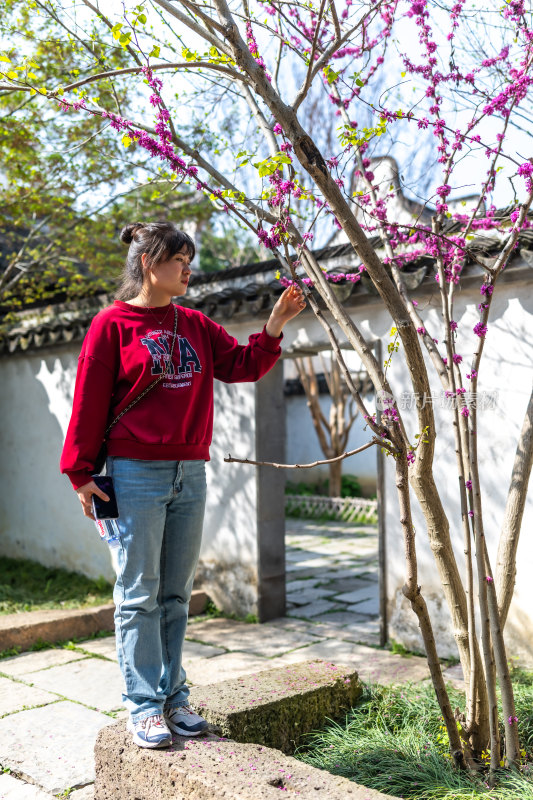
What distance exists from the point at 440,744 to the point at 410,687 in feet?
2.38

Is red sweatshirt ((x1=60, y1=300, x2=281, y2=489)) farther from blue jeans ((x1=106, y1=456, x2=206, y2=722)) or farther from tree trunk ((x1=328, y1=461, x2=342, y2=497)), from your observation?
tree trunk ((x1=328, y1=461, x2=342, y2=497))

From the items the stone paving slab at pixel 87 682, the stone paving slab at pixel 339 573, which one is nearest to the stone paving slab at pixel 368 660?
the stone paving slab at pixel 87 682

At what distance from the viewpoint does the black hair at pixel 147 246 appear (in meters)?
2.54

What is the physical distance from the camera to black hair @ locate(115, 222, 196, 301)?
2541mm

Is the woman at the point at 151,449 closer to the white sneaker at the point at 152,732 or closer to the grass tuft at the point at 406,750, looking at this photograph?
the white sneaker at the point at 152,732

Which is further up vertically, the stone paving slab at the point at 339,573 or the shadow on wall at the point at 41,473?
the shadow on wall at the point at 41,473

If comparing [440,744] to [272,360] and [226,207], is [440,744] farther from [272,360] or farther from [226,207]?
[226,207]

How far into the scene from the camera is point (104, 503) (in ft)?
8.00

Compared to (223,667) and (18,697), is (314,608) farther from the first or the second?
(18,697)

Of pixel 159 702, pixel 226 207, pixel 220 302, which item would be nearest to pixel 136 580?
pixel 159 702

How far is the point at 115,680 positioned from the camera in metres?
4.18

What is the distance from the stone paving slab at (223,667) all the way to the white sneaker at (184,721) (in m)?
1.66

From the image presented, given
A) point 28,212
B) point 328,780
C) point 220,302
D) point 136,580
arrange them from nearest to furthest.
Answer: point 328,780 < point 136,580 < point 220,302 < point 28,212

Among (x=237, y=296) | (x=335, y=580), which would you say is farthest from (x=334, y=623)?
(x=237, y=296)
